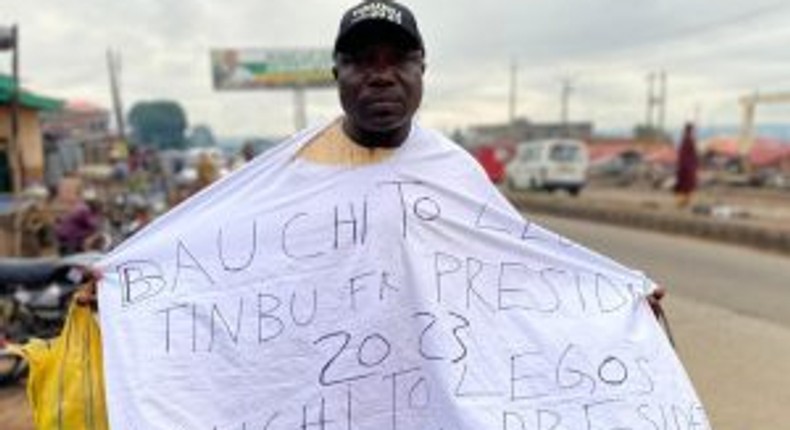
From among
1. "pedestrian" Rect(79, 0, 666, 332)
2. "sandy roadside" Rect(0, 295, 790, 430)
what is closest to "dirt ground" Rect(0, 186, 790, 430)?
"sandy roadside" Rect(0, 295, 790, 430)

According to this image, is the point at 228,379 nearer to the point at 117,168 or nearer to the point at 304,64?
the point at 117,168

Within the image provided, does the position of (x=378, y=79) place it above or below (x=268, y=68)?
below

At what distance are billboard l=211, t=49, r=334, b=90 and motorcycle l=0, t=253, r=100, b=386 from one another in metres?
41.4

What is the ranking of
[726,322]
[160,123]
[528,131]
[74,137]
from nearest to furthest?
[726,322]
[74,137]
[528,131]
[160,123]

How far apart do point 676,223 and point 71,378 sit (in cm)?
1656

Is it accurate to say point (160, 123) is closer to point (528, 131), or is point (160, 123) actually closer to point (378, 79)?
point (528, 131)

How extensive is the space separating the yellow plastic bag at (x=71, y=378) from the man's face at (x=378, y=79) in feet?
3.40

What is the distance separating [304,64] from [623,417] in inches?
1870

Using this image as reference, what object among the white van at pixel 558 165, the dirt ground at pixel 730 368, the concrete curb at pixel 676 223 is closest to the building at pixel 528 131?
the white van at pixel 558 165

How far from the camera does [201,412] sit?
103 inches

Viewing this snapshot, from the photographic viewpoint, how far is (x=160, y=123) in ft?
284

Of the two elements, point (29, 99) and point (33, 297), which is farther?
point (29, 99)

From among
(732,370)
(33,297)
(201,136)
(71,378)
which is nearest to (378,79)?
(71,378)

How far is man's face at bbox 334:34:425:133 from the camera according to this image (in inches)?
103
